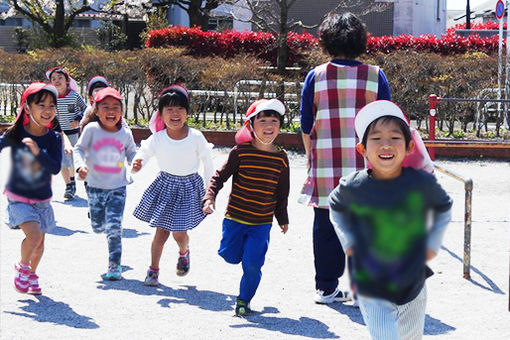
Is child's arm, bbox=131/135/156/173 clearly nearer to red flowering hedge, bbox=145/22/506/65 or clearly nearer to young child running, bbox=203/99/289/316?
young child running, bbox=203/99/289/316

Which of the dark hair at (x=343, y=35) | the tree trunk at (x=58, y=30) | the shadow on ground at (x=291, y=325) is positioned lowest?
the shadow on ground at (x=291, y=325)

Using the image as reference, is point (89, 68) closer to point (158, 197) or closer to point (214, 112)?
point (214, 112)

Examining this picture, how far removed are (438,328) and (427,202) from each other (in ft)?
13.1

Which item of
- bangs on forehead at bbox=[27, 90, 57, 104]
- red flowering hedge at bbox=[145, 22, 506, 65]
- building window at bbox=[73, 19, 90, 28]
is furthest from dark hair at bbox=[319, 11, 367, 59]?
building window at bbox=[73, 19, 90, 28]

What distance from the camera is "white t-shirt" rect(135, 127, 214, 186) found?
5685 mm

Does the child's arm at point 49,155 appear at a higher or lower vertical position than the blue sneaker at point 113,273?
higher

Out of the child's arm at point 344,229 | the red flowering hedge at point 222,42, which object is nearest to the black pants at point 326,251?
the child's arm at point 344,229

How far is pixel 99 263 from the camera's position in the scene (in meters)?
6.54

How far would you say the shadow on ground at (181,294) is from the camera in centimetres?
545

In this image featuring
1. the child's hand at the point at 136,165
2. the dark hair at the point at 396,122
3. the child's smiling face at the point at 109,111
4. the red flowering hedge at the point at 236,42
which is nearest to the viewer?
the dark hair at the point at 396,122

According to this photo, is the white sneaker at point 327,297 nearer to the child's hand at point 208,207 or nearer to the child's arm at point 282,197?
the child's arm at point 282,197

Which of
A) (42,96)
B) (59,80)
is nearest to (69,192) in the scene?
(59,80)

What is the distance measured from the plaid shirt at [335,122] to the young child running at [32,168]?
5.57ft

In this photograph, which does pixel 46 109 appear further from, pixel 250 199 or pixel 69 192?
pixel 69 192
